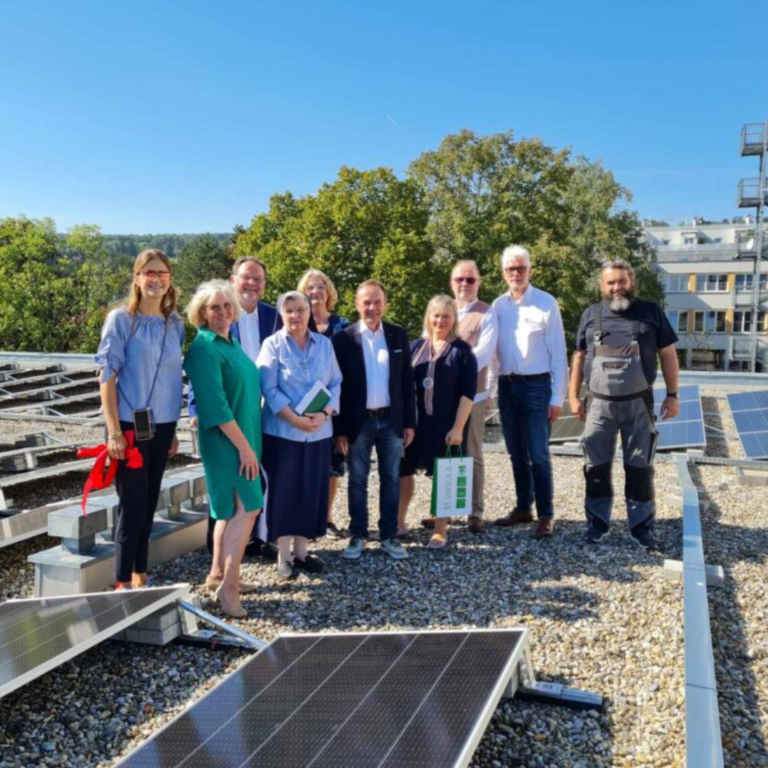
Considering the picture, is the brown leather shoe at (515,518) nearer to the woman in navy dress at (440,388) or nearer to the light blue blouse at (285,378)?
the woman in navy dress at (440,388)

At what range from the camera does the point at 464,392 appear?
5.50 metres

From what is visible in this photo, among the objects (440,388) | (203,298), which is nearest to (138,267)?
(203,298)

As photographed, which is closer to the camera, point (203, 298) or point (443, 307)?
point (203, 298)

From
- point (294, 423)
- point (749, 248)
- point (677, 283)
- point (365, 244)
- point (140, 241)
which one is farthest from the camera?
point (140, 241)

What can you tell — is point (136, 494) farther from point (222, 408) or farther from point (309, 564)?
point (309, 564)

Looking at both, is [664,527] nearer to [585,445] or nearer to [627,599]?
[585,445]

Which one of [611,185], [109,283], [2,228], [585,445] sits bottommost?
[585,445]

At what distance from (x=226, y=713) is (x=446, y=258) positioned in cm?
3300

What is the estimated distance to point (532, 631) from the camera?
421 centimetres

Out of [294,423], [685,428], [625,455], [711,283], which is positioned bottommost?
[685,428]

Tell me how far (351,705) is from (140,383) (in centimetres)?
226

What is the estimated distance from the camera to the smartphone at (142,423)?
4.19 meters

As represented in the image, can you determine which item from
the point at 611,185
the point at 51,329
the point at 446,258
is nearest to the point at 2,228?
the point at 51,329

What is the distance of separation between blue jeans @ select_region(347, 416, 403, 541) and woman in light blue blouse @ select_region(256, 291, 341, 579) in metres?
0.46
